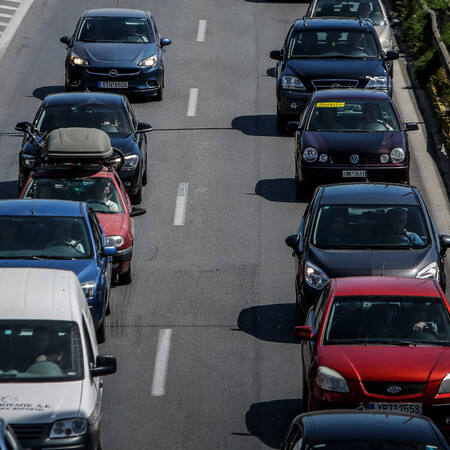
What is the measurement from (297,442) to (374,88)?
1735 centimetres

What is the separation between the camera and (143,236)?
21.8 metres

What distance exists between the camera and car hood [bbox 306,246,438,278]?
1662 cm

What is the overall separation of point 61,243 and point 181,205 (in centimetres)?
680

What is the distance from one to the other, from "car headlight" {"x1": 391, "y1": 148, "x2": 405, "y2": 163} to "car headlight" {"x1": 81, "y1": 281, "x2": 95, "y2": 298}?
8180 millimetres

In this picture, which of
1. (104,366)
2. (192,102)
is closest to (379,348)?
(104,366)

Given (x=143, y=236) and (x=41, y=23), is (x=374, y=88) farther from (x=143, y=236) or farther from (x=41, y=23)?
(x=41, y=23)

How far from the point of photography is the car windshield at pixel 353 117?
23750 mm

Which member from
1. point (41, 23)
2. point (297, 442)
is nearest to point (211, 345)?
point (297, 442)

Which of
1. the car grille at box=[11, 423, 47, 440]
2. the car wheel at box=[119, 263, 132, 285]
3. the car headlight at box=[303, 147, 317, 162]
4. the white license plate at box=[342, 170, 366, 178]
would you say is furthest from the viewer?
the car headlight at box=[303, 147, 317, 162]

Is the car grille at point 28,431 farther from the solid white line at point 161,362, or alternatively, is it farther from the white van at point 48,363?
the solid white line at point 161,362

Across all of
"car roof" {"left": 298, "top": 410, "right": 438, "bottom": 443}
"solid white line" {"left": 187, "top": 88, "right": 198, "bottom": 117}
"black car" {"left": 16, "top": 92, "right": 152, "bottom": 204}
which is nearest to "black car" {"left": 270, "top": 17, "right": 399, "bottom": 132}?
"solid white line" {"left": 187, "top": 88, "right": 198, "bottom": 117}

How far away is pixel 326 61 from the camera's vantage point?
90.7 feet

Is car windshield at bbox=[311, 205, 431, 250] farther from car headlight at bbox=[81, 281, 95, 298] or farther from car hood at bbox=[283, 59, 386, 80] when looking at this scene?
car hood at bbox=[283, 59, 386, 80]

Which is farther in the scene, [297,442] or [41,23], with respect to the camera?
[41,23]
